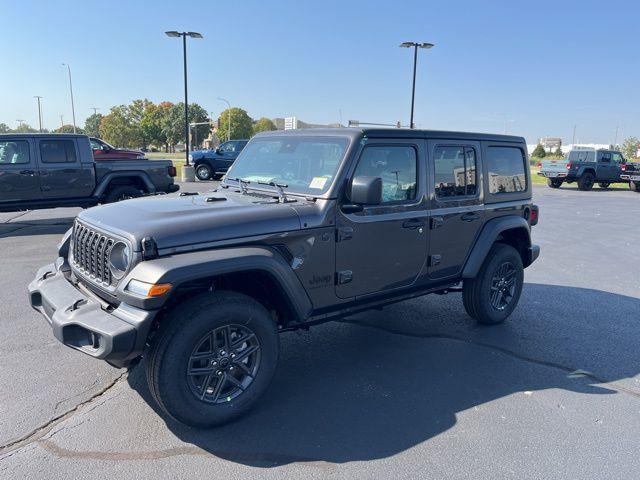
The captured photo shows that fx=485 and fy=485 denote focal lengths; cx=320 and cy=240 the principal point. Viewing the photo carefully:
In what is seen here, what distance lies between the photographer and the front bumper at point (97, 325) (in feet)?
8.87

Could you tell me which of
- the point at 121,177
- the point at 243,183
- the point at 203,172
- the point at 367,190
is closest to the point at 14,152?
the point at 121,177

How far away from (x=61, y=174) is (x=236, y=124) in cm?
8524

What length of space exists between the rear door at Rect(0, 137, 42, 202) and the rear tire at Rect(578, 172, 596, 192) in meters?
23.6

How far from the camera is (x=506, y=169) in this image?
5094 mm

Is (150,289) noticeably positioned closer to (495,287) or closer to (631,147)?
(495,287)

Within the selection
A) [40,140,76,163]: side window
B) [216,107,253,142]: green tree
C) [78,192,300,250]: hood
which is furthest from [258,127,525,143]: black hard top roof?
[216,107,253,142]: green tree

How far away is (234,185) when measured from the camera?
4332mm

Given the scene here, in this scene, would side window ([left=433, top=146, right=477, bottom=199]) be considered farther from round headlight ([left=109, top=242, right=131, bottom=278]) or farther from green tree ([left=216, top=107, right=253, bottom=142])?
green tree ([left=216, top=107, right=253, bottom=142])

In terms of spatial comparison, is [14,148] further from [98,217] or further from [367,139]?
[367,139]

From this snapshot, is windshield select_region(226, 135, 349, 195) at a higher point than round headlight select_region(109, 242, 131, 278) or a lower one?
higher

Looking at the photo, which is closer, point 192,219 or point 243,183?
point 192,219

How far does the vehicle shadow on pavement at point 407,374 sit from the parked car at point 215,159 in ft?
57.3

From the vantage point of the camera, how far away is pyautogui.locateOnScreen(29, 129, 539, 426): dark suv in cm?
288

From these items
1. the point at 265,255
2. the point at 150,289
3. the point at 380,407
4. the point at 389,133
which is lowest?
the point at 380,407
